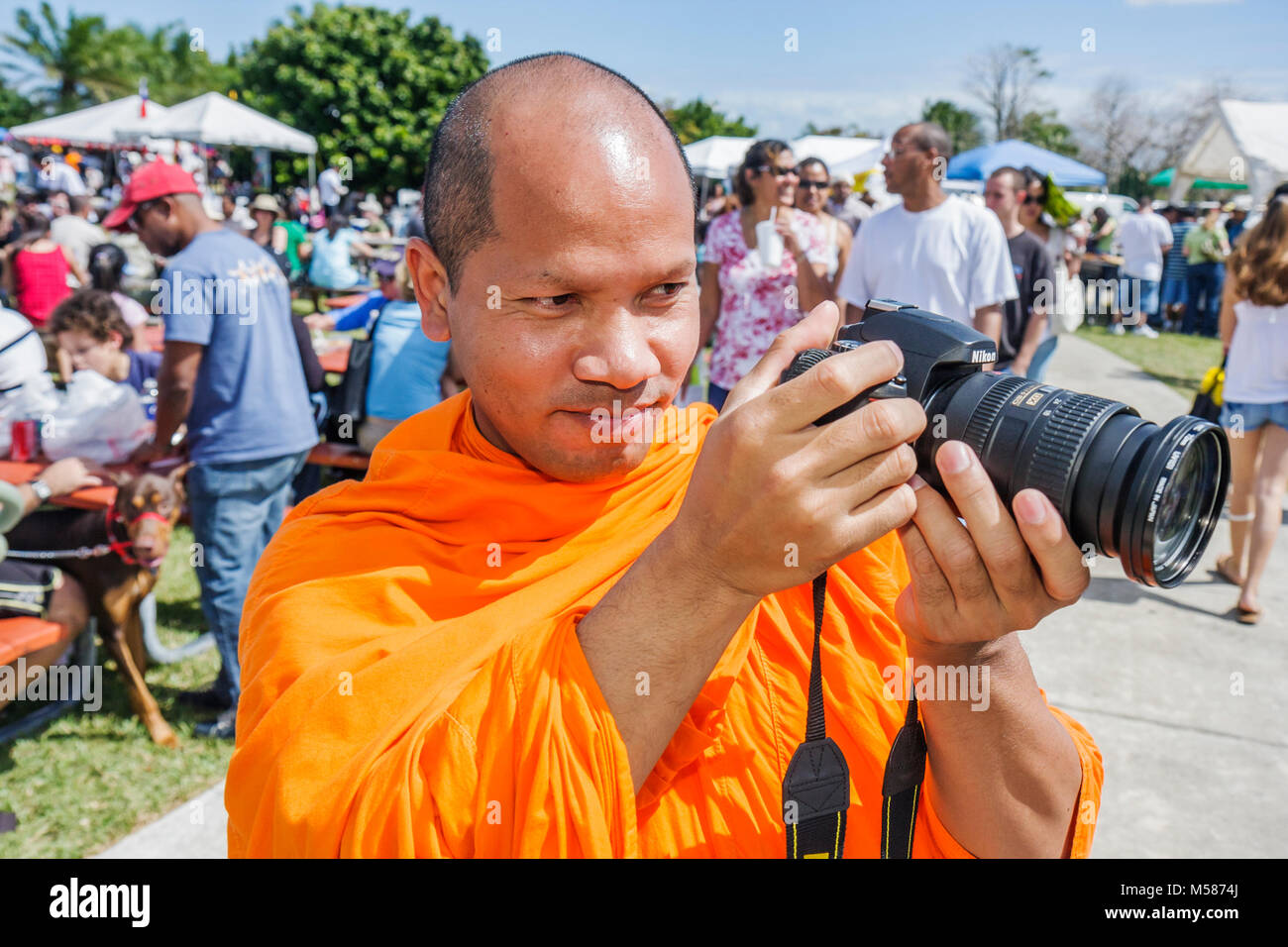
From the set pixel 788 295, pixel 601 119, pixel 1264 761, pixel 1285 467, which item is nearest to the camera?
pixel 601 119

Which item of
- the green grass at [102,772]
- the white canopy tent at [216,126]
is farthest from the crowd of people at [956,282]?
the white canopy tent at [216,126]

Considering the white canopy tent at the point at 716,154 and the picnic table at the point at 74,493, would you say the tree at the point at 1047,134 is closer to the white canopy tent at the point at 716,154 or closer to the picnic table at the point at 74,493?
the white canopy tent at the point at 716,154

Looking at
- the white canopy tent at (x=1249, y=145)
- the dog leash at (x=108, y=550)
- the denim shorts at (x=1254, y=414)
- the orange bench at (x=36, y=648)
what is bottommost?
the orange bench at (x=36, y=648)

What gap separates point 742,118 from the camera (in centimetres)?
5984

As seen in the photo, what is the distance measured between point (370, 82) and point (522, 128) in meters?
34.7

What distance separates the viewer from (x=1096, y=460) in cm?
103

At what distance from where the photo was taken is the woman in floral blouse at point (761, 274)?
17.1 feet

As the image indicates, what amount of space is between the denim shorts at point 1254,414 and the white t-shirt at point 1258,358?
0.10ft

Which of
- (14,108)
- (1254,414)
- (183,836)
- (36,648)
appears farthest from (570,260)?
(14,108)

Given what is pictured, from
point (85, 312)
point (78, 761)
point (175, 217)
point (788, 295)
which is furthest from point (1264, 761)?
point (85, 312)

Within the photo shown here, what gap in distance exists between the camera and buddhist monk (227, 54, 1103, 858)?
93 cm

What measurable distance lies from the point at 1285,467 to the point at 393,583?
16.2 ft

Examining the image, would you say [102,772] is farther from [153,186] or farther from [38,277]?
[38,277]
